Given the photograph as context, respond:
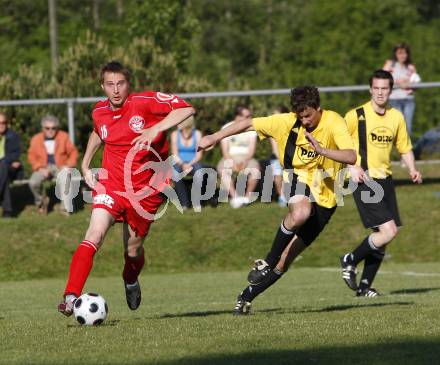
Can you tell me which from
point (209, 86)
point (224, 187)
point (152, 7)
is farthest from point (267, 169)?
point (152, 7)

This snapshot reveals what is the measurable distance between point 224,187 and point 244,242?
3.60 ft

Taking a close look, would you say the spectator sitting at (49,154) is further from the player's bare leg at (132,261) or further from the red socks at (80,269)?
the red socks at (80,269)

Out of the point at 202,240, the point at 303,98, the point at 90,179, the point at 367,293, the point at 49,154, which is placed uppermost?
the point at 303,98

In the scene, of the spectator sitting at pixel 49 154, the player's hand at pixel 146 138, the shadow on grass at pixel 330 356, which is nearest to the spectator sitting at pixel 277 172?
the spectator sitting at pixel 49 154

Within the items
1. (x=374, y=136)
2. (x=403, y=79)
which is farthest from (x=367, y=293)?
(x=403, y=79)

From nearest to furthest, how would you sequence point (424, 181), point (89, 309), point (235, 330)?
1. point (235, 330)
2. point (89, 309)
3. point (424, 181)

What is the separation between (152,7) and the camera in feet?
129

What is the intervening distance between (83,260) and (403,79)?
12.2m

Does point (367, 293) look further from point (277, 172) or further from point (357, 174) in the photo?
point (277, 172)

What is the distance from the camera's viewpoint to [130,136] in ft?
33.1

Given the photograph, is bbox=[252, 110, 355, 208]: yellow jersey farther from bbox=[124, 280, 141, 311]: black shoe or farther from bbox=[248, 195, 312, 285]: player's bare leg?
bbox=[124, 280, 141, 311]: black shoe

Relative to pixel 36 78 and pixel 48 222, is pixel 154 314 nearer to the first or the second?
pixel 48 222

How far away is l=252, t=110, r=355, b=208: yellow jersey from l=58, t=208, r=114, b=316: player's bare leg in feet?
5.38

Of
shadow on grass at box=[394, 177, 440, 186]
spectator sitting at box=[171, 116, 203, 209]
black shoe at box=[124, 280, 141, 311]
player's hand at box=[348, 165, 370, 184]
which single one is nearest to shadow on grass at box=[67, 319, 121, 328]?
black shoe at box=[124, 280, 141, 311]
